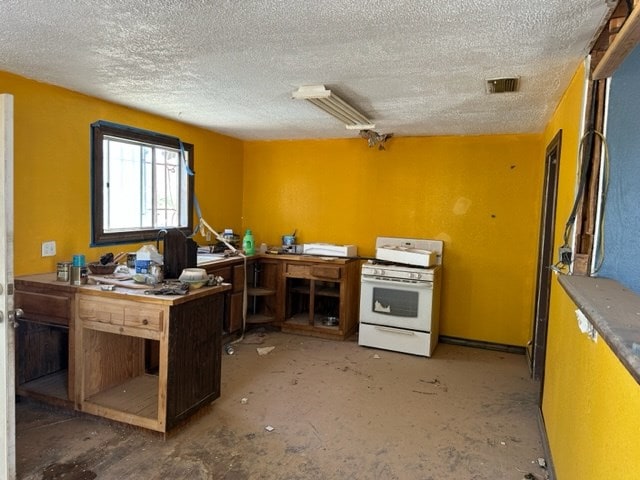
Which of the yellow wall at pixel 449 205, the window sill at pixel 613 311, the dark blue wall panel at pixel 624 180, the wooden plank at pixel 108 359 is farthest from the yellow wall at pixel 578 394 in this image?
the wooden plank at pixel 108 359

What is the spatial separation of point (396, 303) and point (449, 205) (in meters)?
1.22

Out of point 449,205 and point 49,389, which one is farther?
point 449,205

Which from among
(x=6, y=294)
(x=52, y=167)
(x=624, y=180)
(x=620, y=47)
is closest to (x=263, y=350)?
(x=52, y=167)

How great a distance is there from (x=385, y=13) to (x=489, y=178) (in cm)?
306

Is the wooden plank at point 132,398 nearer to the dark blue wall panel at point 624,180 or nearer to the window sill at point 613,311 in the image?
the window sill at point 613,311

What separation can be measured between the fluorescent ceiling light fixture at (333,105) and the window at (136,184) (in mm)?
1632

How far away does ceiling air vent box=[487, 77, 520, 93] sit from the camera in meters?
2.57

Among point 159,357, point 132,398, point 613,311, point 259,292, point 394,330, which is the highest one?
point 613,311

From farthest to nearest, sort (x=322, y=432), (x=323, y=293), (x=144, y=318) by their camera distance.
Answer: (x=323, y=293), (x=322, y=432), (x=144, y=318)

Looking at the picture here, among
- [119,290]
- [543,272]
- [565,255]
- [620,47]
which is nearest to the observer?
[620,47]

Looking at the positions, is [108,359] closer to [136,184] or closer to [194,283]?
[194,283]

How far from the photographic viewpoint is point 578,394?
1.77 metres

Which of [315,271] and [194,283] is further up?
[194,283]

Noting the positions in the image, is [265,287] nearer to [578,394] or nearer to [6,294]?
[6,294]
